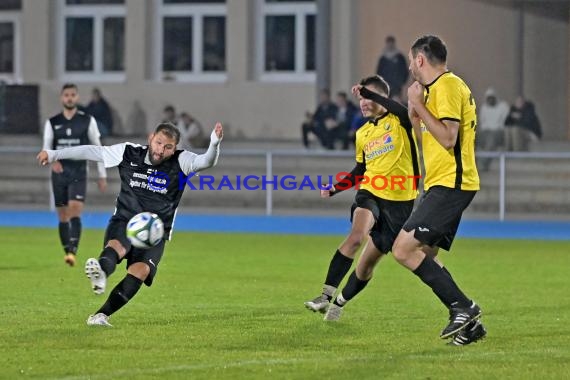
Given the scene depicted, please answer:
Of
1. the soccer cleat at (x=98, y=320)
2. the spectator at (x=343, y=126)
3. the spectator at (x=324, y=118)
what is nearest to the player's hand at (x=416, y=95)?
the soccer cleat at (x=98, y=320)

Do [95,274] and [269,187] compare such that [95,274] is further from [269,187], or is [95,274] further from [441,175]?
[269,187]

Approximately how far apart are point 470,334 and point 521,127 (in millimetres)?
18351

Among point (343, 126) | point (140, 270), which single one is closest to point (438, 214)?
point (140, 270)

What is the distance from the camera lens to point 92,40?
34.9 metres

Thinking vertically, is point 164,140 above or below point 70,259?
above

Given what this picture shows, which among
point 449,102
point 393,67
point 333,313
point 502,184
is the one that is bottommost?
point 333,313

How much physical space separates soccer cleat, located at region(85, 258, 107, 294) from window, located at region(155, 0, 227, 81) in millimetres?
23709

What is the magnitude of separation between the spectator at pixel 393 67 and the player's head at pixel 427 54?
1808 cm

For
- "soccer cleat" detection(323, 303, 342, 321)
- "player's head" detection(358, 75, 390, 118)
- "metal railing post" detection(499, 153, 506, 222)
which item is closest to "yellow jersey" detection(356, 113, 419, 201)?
"player's head" detection(358, 75, 390, 118)

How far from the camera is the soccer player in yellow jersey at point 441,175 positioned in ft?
31.6

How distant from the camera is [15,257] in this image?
703 inches

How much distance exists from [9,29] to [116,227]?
25408mm

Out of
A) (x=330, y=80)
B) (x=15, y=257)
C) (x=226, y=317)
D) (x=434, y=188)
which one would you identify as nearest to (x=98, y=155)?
(x=226, y=317)

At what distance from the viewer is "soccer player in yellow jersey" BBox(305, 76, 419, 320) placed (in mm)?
11281
